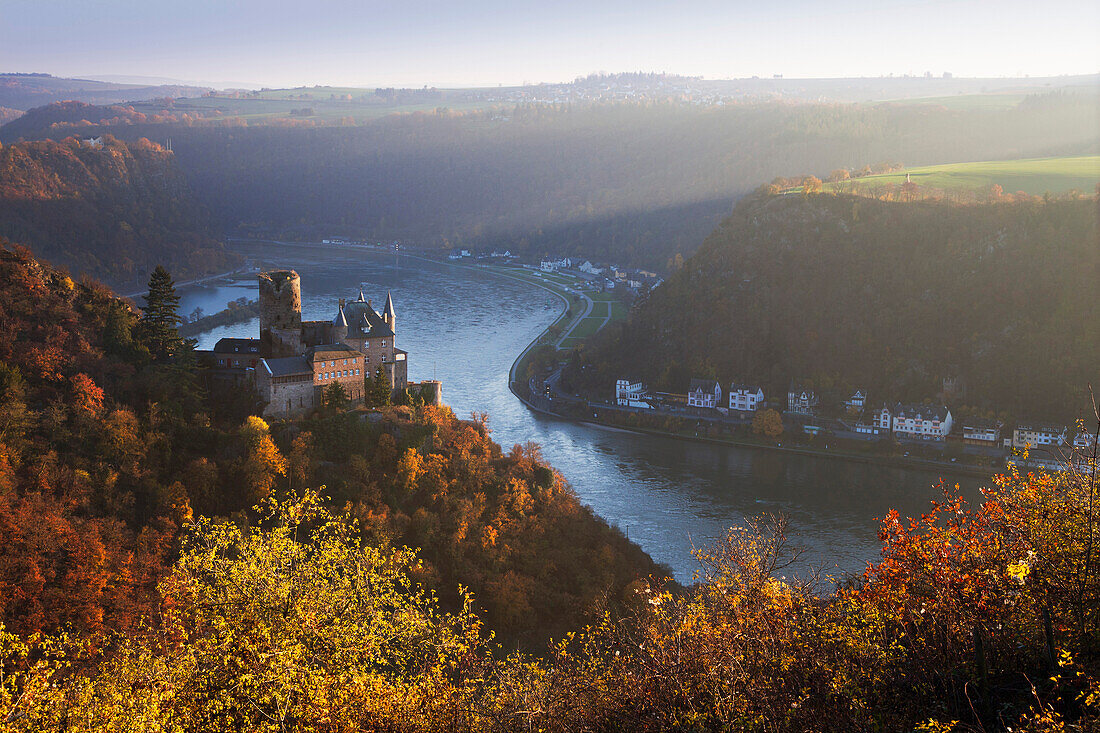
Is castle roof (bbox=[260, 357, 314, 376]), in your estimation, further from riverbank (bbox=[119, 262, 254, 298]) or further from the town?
riverbank (bbox=[119, 262, 254, 298])

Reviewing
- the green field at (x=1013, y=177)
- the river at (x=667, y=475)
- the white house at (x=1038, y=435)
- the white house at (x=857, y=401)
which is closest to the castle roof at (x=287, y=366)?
the river at (x=667, y=475)

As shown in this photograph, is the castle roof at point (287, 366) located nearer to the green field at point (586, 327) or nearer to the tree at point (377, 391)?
the tree at point (377, 391)

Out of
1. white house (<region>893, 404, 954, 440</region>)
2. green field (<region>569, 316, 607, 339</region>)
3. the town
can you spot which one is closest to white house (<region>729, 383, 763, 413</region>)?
the town

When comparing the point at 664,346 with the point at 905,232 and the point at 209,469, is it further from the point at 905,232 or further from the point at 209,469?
the point at 209,469

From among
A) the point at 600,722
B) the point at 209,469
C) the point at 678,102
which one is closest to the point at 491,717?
the point at 600,722


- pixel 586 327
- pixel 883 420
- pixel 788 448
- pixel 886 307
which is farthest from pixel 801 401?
pixel 586 327

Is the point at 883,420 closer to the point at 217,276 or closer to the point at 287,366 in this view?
the point at 287,366
